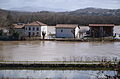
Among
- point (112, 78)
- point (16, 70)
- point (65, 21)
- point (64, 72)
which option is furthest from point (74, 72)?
point (65, 21)

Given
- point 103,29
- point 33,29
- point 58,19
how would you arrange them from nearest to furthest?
1. point 103,29
2. point 33,29
3. point 58,19

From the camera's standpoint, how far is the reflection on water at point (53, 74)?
12148 millimetres

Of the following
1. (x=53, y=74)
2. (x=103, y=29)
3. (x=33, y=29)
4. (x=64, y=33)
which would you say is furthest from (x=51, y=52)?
(x=103, y=29)

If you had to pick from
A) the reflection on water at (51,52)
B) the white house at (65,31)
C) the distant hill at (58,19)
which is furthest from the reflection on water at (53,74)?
the distant hill at (58,19)

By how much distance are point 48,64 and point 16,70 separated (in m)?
1.72

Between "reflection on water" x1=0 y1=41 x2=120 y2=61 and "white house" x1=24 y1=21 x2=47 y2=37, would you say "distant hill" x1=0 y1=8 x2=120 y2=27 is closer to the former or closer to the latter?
"white house" x1=24 y1=21 x2=47 y2=37

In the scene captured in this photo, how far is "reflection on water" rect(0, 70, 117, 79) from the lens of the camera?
12148 millimetres

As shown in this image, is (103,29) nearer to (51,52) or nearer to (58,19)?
(51,52)

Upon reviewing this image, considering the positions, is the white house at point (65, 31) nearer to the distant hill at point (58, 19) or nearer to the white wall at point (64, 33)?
the white wall at point (64, 33)

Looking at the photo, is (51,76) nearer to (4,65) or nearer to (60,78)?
(60,78)

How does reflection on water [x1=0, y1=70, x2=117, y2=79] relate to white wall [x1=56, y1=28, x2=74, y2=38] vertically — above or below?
below

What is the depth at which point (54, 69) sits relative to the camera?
13719 millimetres

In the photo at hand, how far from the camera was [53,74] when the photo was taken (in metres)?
12.7

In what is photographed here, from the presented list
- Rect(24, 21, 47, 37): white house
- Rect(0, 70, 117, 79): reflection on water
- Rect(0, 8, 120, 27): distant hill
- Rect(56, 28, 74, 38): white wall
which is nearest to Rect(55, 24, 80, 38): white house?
Rect(56, 28, 74, 38): white wall
